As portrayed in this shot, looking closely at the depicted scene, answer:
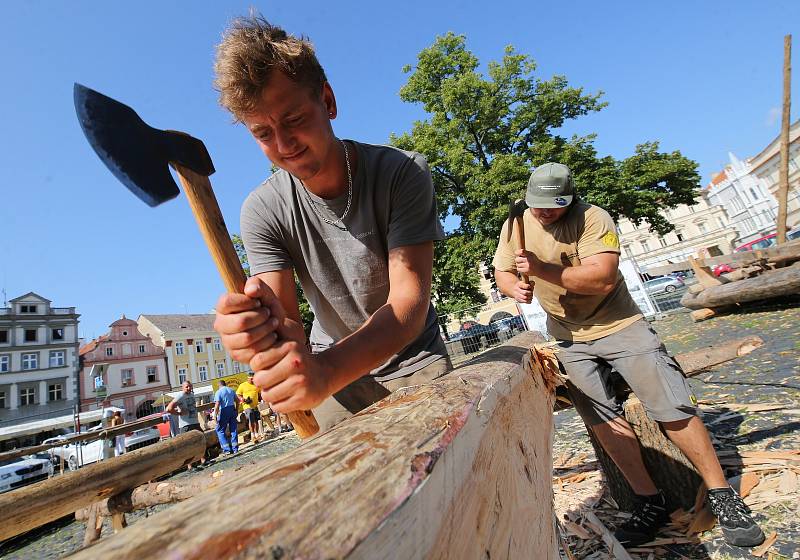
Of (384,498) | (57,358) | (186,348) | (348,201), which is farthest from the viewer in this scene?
(186,348)

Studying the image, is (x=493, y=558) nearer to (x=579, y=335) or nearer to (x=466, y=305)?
(x=579, y=335)

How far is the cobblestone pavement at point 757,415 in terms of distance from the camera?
6.15ft

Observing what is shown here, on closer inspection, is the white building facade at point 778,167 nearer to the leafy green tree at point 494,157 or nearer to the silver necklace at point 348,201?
the leafy green tree at point 494,157

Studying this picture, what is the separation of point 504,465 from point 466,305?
14.8m

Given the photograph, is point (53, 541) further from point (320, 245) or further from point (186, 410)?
point (320, 245)

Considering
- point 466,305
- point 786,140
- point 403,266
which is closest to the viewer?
point 403,266

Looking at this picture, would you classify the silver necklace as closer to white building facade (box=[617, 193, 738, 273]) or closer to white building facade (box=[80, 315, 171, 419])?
white building facade (box=[80, 315, 171, 419])

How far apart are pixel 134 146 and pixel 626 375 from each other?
2517mm

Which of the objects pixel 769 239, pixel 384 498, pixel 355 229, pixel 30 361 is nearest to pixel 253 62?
pixel 355 229

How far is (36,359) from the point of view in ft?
105

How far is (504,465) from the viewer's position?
3.31 feet

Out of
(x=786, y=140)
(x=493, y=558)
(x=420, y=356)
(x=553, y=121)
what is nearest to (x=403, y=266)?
(x=420, y=356)

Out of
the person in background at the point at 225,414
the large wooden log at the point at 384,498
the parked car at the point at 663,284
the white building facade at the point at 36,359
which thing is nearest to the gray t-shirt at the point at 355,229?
the large wooden log at the point at 384,498

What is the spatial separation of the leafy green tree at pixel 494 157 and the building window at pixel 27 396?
3481cm
